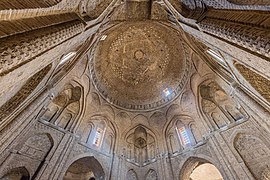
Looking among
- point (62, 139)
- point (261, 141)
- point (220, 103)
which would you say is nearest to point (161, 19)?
point (220, 103)

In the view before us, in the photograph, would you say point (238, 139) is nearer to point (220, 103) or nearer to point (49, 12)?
point (220, 103)

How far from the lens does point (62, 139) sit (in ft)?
31.1

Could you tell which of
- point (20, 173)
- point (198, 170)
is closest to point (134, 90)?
point (198, 170)

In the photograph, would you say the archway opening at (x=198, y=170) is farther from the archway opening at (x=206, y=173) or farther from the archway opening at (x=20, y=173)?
the archway opening at (x=20, y=173)

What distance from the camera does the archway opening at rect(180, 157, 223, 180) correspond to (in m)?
10.7

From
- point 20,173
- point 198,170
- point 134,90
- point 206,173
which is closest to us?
point 20,173

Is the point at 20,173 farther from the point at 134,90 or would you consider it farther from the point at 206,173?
the point at 206,173

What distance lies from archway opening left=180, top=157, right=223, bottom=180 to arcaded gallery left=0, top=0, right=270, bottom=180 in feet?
0.27

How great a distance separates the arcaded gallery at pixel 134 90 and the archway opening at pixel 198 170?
8 cm

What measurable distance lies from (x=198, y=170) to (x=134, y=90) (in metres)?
8.38

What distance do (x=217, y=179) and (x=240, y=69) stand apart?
11741 millimetres

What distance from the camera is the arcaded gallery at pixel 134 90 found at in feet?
13.8

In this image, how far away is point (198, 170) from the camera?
43.0ft

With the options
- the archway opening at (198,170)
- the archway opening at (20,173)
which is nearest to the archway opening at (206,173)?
the archway opening at (198,170)
